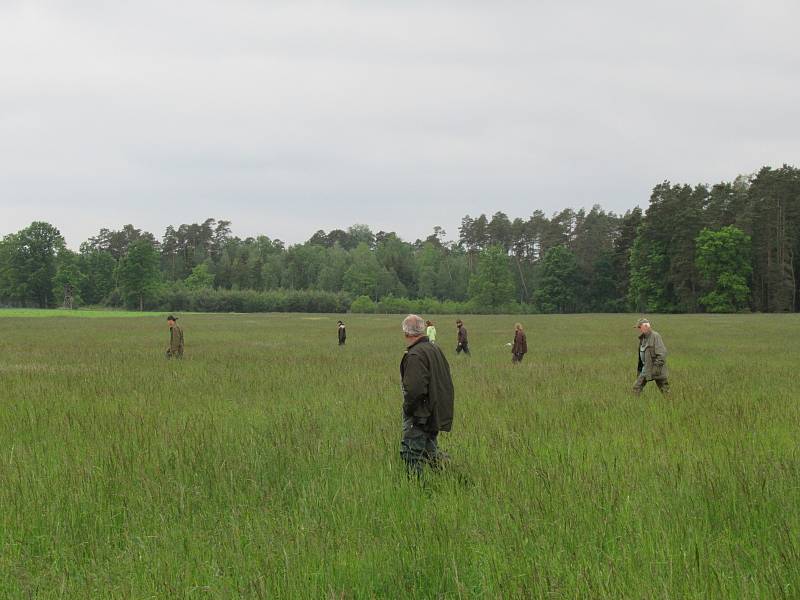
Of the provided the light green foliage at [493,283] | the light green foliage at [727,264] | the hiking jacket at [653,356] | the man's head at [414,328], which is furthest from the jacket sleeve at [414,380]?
the light green foliage at [493,283]

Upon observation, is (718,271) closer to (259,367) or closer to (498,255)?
(498,255)

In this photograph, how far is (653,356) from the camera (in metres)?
12.2

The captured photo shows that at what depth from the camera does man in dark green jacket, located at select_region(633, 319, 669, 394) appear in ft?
39.4

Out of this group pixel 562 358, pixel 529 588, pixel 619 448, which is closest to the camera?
pixel 529 588

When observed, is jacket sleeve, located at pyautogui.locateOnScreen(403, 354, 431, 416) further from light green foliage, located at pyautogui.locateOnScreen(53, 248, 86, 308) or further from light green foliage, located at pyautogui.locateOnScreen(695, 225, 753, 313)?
light green foliage, located at pyautogui.locateOnScreen(53, 248, 86, 308)

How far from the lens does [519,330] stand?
20766 millimetres

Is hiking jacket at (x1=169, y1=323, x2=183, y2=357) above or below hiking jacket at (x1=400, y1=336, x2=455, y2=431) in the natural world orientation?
below

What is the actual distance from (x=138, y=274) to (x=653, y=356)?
117969 mm

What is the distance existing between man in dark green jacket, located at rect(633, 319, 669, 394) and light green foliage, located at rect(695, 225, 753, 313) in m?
75.1

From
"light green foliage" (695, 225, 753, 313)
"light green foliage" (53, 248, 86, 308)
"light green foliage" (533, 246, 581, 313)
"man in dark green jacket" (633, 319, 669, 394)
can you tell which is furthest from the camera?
"light green foliage" (53, 248, 86, 308)

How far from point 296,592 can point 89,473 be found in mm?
3588

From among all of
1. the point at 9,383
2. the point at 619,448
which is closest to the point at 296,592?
the point at 619,448

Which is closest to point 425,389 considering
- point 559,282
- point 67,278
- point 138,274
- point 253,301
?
point 559,282

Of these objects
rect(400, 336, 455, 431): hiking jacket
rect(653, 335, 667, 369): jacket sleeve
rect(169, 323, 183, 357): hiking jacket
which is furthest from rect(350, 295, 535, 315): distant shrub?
rect(400, 336, 455, 431): hiking jacket
